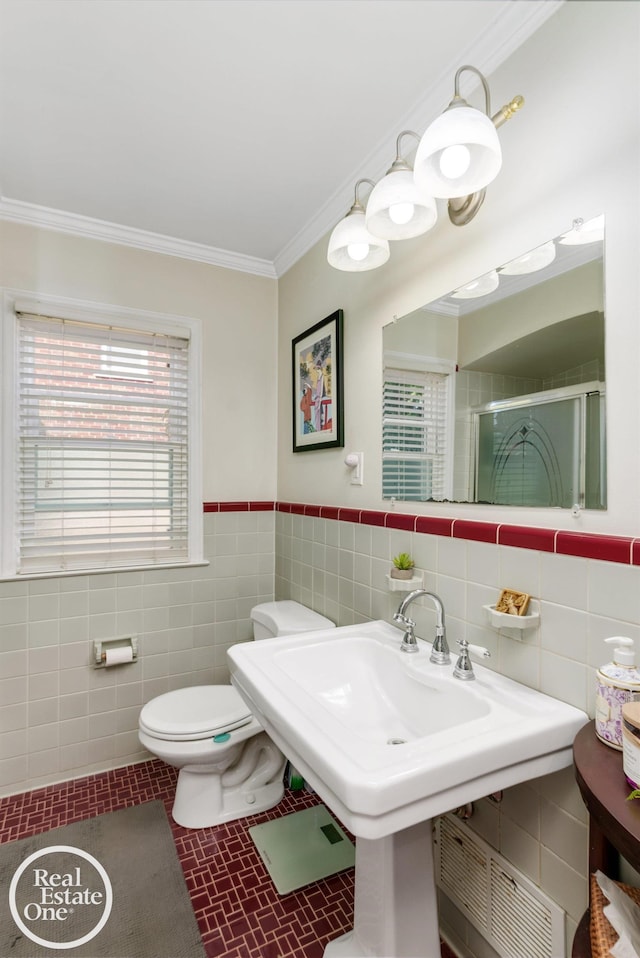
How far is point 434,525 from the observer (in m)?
1.38

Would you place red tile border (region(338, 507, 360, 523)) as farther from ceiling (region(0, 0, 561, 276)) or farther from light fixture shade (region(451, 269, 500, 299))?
ceiling (region(0, 0, 561, 276))

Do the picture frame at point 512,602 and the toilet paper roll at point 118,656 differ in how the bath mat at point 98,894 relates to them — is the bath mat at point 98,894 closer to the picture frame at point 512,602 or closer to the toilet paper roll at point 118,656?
the toilet paper roll at point 118,656

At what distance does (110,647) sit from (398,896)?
5.05 ft

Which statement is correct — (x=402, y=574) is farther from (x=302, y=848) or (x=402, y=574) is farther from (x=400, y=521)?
(x=302, y=848)

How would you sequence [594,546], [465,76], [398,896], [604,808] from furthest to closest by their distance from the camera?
[465,76] < [398,896] < [594,546] < [604,808]

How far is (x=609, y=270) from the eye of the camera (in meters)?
0.95

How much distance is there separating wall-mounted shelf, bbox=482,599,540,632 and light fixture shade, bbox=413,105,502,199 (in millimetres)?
956

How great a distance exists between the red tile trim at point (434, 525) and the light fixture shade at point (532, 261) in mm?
659

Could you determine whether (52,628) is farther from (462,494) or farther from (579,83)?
(579,83)

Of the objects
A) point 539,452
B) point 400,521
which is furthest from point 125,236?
point 539,452

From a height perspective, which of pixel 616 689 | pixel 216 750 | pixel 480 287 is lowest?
pixel 216 750

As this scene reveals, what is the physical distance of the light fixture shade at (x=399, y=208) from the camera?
3.79 ft

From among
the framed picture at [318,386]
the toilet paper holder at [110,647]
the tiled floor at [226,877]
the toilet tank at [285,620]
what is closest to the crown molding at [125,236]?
the framed picture at [318,386]

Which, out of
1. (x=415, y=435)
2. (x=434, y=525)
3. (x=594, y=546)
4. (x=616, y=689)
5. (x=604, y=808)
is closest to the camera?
(x=604, y=808)
